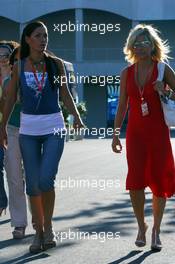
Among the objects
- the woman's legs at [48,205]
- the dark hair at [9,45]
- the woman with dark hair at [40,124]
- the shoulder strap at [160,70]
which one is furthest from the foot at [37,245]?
the dark hair at [9,45]

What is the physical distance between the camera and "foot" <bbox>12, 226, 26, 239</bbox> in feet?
21.6

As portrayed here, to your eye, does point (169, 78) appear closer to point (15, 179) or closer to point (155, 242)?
point (155, 242)

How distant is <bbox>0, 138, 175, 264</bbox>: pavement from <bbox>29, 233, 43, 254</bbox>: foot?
57 mm

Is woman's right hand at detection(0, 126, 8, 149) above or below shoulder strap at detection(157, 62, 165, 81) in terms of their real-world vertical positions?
below

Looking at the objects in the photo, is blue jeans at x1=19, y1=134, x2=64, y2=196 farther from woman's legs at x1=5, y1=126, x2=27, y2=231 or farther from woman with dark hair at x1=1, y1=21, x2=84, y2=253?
woman's legs at x1=5, y1=126, x2=27, y2=231

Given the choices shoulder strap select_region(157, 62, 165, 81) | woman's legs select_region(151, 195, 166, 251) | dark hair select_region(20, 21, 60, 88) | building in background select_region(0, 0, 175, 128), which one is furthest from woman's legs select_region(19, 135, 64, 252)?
building in background select_region(0, 0, 175, 128)

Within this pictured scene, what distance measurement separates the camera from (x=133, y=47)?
6.13 metres

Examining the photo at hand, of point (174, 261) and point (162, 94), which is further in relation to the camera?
point (162, 94)

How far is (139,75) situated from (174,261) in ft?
5.12

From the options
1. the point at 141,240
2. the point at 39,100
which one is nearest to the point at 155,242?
the point at 141,240

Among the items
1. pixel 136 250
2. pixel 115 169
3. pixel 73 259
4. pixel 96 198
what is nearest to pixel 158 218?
pixel 136 250

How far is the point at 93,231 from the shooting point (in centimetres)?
704

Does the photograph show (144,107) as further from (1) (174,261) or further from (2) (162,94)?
(1) (174,261)

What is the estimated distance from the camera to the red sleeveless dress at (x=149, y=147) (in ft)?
19.8
